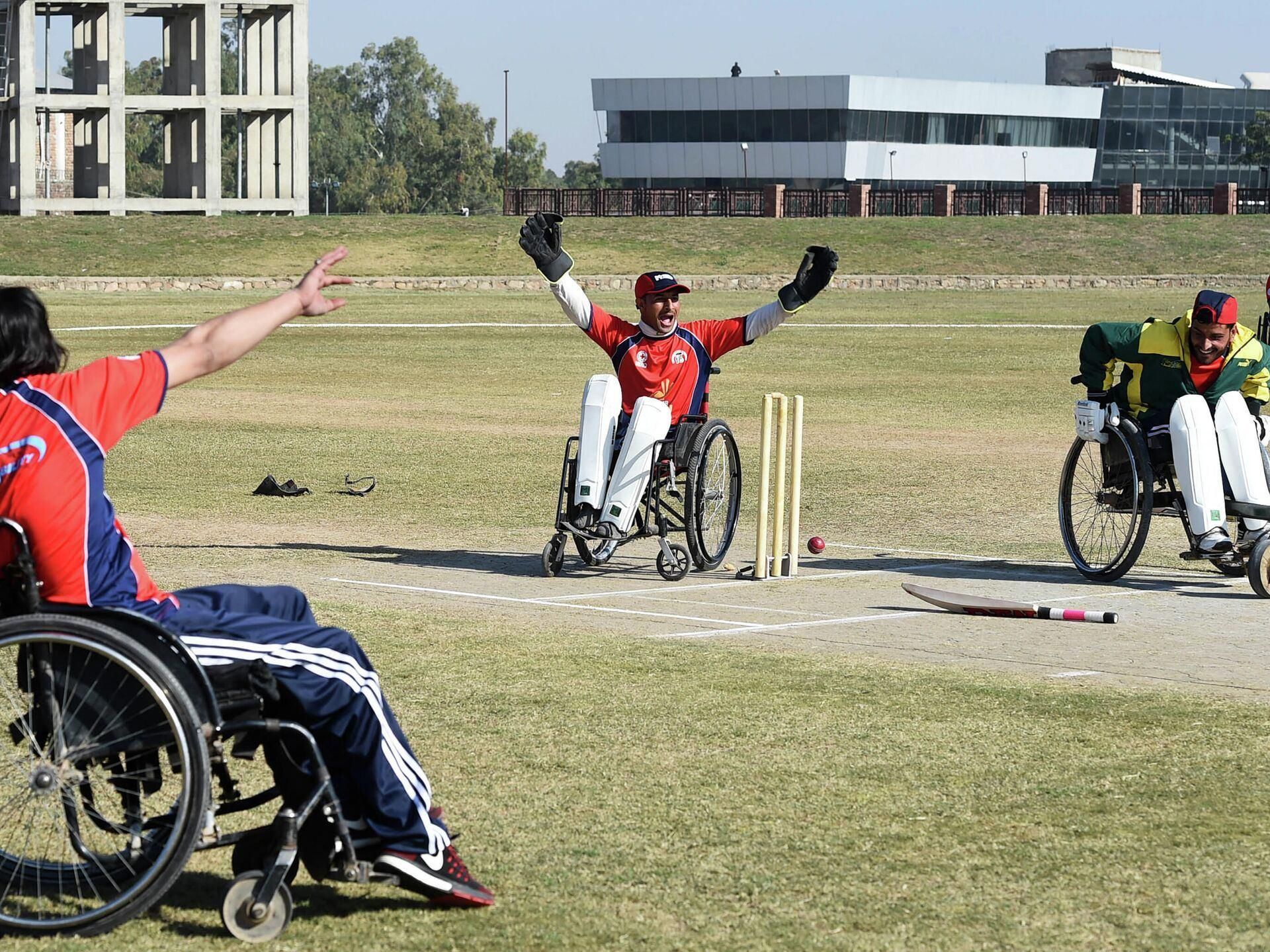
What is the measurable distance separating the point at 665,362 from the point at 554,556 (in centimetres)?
144

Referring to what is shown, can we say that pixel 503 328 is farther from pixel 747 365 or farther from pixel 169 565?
pixel 169 565

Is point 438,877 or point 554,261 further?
point 554,261

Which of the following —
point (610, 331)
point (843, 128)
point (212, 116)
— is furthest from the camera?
point (843, 128)

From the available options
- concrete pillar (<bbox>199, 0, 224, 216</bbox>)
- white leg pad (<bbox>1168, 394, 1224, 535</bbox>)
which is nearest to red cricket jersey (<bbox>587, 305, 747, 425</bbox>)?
white leg pad (<bbox>1168, 394, 1224, 535</bbox>)

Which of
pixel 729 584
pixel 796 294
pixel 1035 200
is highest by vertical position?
pixel 1035 200

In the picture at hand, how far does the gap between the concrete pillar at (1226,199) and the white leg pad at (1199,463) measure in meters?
79.2

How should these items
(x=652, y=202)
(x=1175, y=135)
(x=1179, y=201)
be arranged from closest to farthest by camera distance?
(x=652, y=202), (x=1179, y=201), (x=1175, y=135)

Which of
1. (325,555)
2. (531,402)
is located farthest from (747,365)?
(325,555)

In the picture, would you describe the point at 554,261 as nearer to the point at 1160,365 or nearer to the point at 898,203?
the point at 1160,365

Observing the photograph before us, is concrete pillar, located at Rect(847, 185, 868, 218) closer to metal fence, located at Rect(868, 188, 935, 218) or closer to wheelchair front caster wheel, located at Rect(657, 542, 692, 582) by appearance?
metal fence, located at Rect(868, 188, 935, 218)

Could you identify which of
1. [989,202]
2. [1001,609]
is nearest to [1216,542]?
[1001,609]

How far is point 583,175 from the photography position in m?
180

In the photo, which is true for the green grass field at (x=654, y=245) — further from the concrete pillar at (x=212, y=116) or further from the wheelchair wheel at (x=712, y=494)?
the wheelchair wheel at (x=712, y=494)

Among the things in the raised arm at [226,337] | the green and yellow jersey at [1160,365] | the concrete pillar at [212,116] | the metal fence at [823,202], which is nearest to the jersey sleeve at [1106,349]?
the green and yellow jersey at [1160,365]
